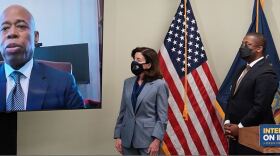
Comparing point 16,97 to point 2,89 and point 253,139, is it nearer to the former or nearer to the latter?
point 2,89

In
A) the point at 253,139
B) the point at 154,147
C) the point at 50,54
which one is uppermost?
the point at 50,54

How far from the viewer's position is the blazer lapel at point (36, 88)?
2957mm

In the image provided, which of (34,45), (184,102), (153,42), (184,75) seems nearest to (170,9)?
(153,42)

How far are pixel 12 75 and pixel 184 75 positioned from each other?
5.77 ft

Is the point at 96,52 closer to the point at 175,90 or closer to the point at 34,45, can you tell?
the point at 34,45

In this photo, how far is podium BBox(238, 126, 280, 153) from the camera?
175 cm

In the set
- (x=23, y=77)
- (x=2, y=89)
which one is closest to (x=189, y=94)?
(x=23, y=77)

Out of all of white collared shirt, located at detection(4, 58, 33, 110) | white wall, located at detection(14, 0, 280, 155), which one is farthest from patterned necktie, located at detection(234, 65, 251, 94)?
white collared shirt, located at detection(4, 58, 33, 110)

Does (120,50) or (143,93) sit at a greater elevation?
(120,50)

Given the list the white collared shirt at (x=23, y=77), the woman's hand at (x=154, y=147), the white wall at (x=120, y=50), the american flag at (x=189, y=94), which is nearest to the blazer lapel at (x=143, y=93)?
the woman's hand at (x=154, y=147)

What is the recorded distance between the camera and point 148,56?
2.94 meters

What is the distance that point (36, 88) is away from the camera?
2.98 m

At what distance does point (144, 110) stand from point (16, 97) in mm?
982

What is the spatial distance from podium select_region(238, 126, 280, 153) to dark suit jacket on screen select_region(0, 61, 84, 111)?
1.50 meters
